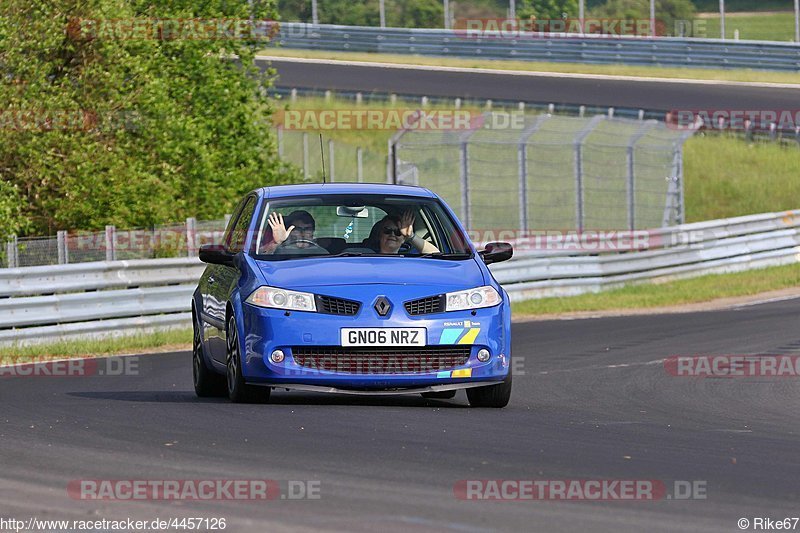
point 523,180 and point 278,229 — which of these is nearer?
point 278,229

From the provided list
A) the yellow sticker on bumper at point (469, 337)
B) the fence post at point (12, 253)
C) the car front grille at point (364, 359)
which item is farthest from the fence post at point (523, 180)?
the car front grille at point (364, 359)

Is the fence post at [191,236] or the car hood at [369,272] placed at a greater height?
the car hood at [369,272]

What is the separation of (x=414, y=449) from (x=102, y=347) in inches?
402

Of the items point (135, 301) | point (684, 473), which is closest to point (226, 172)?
point (135, 301)

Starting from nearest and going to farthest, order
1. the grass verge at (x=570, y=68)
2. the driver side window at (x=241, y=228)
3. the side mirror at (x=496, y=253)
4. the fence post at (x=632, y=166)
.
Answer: the side mirror at (x=496, y=253) < the driver side window at (x=241, y=228) < the fence post at (x=632, y=166) < the grass verge at (x=570, y=68)

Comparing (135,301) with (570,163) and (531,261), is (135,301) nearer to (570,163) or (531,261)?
(531,261)

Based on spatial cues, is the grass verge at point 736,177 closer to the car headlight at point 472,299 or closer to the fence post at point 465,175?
the fence post at point 465,175

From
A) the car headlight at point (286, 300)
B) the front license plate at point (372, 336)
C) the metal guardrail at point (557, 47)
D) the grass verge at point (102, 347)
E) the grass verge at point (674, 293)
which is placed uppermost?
the metal guardrail at point (557, 47)

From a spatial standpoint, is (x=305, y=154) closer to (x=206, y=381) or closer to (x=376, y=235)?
(x=206, y=381)

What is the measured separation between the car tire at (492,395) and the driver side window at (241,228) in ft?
6.12

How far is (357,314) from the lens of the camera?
33.1 ft

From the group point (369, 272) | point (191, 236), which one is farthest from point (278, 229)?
point (191, 236)

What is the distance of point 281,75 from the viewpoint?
49.0 m

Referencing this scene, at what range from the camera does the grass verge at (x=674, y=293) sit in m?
24.2
